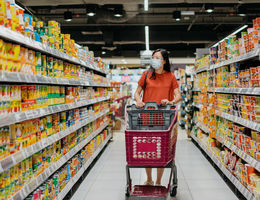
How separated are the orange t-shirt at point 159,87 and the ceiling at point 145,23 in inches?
297

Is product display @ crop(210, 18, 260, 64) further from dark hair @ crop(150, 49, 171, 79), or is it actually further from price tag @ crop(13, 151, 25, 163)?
price tag @ crop(13, 151, 25, 163)

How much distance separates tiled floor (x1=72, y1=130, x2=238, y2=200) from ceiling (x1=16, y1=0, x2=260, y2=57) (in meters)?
6.77

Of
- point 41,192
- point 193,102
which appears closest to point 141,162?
point 41,192

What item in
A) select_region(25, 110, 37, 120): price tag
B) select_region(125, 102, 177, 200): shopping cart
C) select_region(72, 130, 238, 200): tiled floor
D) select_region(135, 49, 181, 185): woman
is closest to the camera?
select_region(25, 110, 37, 120): price tag

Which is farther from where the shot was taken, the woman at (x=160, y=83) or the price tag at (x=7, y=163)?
the woman at (x=160, y=83)

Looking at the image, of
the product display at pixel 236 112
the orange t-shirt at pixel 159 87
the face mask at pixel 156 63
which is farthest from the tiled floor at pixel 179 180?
the face mask at pixel 156 63

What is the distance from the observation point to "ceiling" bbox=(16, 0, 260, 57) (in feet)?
42.6

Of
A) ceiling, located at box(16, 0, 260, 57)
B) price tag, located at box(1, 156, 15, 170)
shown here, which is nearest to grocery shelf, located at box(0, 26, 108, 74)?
price tag, located at box(1, 156, 15, 170)

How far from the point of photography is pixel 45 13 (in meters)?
13.8

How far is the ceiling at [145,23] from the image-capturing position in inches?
512

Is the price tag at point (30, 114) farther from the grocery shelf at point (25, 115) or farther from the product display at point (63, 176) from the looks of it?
the product display at point (63, 176)

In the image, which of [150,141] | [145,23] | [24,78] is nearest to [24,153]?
[24,78]

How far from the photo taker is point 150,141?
2.79m

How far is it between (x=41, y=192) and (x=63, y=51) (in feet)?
5.85
